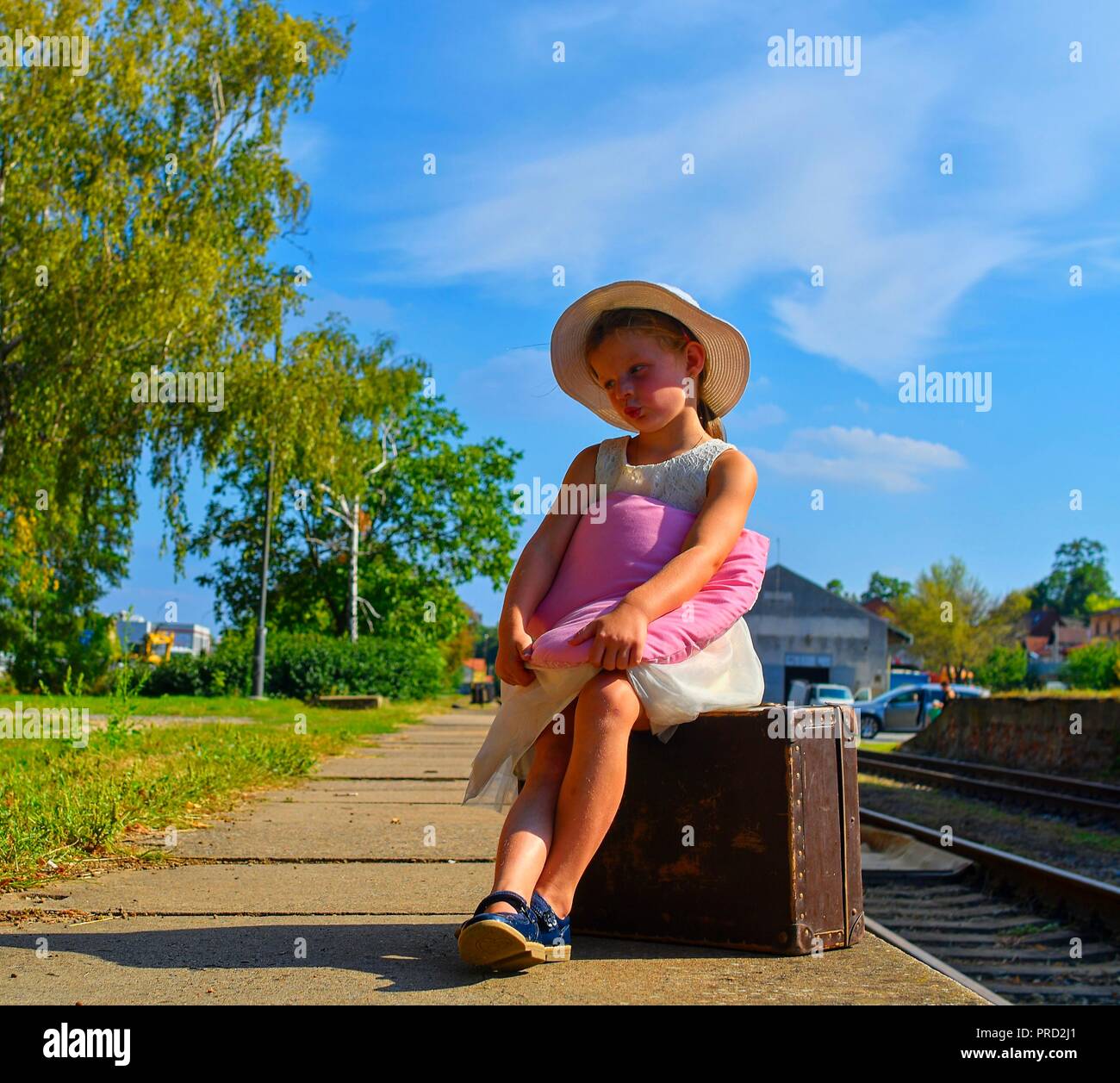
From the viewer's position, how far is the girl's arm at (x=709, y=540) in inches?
116

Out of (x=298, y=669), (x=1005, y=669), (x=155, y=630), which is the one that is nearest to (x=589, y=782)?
(x=298, y=669)

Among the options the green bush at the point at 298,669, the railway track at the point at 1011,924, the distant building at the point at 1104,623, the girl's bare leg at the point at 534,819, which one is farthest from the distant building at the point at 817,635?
the girl's bare leg at the point at 534,819

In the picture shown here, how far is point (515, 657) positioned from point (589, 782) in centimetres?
42

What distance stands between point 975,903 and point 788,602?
5864 cm

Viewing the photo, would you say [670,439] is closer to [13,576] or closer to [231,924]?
[231,924]

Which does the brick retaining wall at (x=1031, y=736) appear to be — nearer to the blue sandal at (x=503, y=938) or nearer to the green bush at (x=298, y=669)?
the green bush at (x=298, y=669)

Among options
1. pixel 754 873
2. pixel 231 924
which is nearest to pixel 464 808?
pixel 231 924

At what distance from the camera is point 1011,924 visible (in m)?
6.25

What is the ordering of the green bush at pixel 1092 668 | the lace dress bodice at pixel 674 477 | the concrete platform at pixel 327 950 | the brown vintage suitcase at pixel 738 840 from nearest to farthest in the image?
the concrete platform at pixel 327 950 → the brown vintage suitcase at pixel 738 840 → the lace dress bodice at pixel 674 477 → the green bush at pixel 1092 668

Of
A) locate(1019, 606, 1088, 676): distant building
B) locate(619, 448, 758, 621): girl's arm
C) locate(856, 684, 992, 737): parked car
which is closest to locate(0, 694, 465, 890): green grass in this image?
locate(619, 448, 758, 621): girl's arm

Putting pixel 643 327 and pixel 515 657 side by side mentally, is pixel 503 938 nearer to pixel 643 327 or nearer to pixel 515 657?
pixel 515 657

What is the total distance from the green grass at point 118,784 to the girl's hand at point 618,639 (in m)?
2.17

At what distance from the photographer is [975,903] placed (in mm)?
6879

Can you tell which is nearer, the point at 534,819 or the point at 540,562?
the point at 534,819
